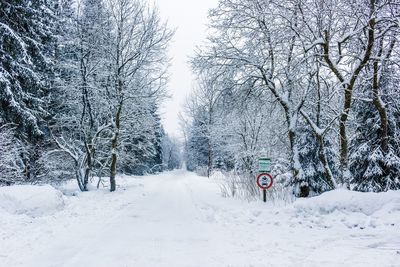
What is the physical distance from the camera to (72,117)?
18.3 metres

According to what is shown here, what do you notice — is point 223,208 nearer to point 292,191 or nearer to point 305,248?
point 292,191

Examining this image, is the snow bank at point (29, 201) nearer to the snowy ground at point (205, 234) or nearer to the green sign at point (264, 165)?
the snowy ground at point (205, 234)

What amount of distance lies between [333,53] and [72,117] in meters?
14.4

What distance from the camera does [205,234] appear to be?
6852mm

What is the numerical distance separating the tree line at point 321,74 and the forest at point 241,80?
0.05 metres

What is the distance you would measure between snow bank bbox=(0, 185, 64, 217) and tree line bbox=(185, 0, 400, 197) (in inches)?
276

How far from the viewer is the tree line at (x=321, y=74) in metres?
8.99

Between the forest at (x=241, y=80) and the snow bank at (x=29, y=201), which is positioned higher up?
the forest at (x=241, y=80)

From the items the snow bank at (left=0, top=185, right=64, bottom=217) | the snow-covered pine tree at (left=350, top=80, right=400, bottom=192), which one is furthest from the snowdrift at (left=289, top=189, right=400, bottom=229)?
the snow bank at (left=0, top=185, right=64, bottom=217)

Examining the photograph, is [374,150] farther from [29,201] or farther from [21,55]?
[21,55]

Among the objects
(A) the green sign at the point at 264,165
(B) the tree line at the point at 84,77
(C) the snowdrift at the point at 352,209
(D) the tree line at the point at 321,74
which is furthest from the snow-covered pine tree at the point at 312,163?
(B) the tree line at the point at 84,77

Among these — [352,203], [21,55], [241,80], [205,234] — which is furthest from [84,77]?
[352,203]

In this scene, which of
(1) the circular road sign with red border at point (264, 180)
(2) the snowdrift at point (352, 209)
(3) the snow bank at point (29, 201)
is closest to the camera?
(2) the snowdrift at point (352, 209)

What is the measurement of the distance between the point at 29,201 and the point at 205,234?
5.61m
